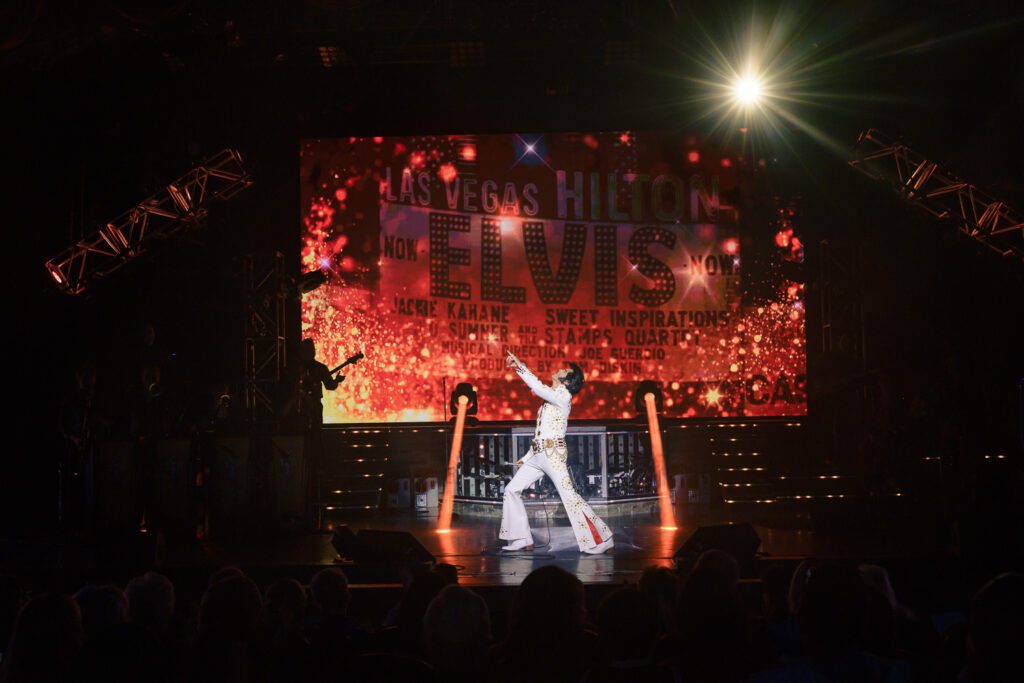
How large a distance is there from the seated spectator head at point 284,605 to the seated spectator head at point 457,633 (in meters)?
0.68

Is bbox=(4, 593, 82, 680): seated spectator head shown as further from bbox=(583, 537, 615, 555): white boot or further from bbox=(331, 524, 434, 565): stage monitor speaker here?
bbox=(583, 537, 615, 555): white boot

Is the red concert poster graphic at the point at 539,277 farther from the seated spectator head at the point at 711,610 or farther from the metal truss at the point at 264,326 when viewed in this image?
the seated spectator head at the point at 711,610

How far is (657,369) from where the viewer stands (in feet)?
43.6

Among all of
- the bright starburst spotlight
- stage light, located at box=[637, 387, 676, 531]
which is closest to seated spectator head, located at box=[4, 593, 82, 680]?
stage light, located at box=[637, 387, 676, 531]

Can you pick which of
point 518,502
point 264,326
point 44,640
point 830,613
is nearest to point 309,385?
point 264,326

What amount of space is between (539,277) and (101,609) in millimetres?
10132

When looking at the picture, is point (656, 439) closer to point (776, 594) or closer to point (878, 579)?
point (776, 594)

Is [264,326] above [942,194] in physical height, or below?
below

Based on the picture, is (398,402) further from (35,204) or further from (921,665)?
(921,665)

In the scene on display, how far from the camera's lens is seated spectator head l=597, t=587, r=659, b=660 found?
318 cm

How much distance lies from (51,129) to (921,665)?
1188 centimetres

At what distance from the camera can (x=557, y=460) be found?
859cm

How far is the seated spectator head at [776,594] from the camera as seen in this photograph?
391 centimetres

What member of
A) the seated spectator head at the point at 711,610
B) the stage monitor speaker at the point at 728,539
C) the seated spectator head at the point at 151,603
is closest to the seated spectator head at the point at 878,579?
the seated spectator head at the point at 711,610
